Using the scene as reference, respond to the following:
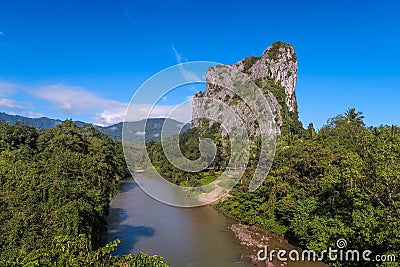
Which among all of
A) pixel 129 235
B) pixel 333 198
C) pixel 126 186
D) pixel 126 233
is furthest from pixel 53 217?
pixel 126 186

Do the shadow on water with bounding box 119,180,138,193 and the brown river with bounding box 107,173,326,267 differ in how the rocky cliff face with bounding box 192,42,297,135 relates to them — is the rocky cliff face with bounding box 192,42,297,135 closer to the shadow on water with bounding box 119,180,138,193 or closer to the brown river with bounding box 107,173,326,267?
the shadow on water with bounding box 119,180,138,193

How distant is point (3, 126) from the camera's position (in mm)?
39781

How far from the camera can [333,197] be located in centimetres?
1609

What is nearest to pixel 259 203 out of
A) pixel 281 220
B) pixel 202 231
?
pixel 281 220

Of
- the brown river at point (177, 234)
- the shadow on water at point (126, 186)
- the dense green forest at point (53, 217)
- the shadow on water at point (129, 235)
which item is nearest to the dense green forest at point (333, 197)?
the brown river at point (177, 234)

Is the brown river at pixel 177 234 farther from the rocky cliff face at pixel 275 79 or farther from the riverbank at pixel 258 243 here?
the rocky cliff face at pixel 275 79

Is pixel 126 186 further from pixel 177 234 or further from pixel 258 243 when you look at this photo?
pixel 258 243

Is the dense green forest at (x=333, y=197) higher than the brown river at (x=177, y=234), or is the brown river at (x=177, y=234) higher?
the dense green forest at (x=333, y=197)

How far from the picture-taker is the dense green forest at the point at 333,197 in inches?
444

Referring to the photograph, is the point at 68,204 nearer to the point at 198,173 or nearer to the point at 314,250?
the point at 314,250

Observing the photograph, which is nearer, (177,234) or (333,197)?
(333,197)

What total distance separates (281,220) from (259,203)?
2.57 meters

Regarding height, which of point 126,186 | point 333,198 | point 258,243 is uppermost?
point 333,198

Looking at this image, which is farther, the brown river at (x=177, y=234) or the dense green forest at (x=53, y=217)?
the brown river at (x=177, y=234)
